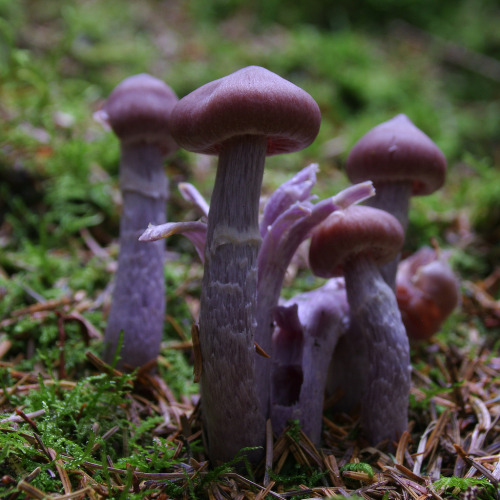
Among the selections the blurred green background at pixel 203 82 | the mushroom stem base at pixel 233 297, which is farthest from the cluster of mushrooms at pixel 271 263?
the blurred green background at pixel 203 82

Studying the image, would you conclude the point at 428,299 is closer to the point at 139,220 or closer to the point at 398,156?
the point at 398,156

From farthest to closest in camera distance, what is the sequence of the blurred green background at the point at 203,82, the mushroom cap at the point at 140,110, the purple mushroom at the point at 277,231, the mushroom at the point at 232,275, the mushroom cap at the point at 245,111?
1. the blurred green background at the point at 203,82
2. the mushroom cap at the point at 140,110
3. the purple mushroom at the point at 277,231
4. the mushroom at the point at 232,275
5. the mushroom cap at the point at 245,111

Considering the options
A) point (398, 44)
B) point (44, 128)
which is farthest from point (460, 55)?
point (44, 128)

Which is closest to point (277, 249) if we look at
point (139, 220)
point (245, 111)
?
point (245, 111)

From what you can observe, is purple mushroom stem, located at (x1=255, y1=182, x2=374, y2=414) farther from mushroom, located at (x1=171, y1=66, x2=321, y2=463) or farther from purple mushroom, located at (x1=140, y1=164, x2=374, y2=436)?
mushroom, located at (x1=171, y1=66, x2=321, y2=463)

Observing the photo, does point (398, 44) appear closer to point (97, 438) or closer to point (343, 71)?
point (343, 71)

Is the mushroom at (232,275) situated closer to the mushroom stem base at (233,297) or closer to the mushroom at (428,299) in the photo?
the mushroom stem base at (233,297)
